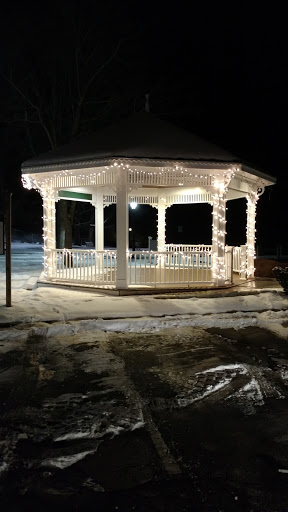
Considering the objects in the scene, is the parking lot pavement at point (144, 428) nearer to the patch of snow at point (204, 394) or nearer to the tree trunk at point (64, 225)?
the patch of snow at point (204, 394)

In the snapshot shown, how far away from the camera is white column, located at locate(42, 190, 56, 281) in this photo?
1412 cm

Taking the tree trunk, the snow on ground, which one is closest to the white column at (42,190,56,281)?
the snow on ground

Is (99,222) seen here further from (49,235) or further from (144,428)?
(144,428)

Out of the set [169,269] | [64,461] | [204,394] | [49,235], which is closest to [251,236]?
[169,269]

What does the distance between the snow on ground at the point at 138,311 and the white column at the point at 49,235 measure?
1813 mm

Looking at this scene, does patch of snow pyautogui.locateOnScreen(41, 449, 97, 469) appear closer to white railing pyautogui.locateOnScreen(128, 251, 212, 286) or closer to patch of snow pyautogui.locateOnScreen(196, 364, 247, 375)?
patch of snow pyautogui.locateOnScreen(196, 364, 247, 375)

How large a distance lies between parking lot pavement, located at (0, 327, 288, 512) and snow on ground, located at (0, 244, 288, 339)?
1.60 metres

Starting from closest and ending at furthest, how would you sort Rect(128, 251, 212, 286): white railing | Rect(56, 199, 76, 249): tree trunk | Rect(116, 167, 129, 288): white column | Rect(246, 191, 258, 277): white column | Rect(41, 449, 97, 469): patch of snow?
Rect(41, 449, 97, 469): patch of snow
Rect(116, 167, 129, 288): white column
Rect(128, 251, 212, 286): white railing
Rect(246, 191, 258, 277): white column
Rect(56, 199, 76, 249): tree trunk

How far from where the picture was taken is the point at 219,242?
13.1 metres

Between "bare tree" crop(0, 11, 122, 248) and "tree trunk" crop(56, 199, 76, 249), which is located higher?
"bare tree" crop(0, 11, 122, 248)

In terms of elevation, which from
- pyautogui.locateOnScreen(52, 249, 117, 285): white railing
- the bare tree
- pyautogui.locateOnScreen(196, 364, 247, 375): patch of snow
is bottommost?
pyautogui.locateOnScreen(196, 364, 247, 375): patch of snow

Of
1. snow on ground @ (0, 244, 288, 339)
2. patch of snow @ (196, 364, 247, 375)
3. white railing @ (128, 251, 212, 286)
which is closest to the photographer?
patch of snow @ (196, 364, 247, 375)

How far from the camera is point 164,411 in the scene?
15.5 ft

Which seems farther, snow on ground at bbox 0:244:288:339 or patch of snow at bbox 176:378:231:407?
snow on ground at bbox 0:244:288:339
